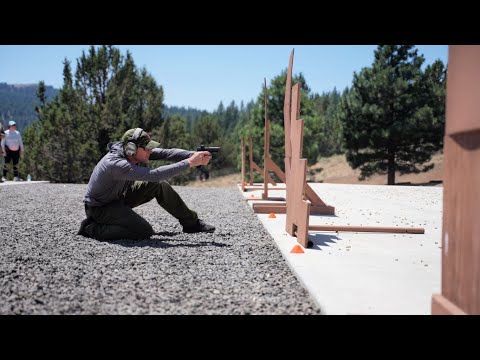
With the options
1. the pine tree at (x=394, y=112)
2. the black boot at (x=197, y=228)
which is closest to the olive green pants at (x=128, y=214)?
the black boot at (x=197, y=228)

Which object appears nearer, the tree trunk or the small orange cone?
the small orange cone

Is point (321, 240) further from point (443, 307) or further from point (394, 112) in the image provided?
point (394, 112)

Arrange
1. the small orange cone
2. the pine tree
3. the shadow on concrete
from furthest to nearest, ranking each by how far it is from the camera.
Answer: the pine tree → the shadow on concrete → the small orange cone

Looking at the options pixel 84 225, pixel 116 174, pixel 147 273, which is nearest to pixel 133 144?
pixel 116 174

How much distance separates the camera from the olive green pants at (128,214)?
16.7 feet

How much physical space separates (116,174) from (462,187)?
11.8 feet

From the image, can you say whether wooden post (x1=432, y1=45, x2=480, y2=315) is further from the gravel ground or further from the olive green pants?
the olive green pants

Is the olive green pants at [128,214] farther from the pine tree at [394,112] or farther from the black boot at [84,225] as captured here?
the pine tree at [394,112]

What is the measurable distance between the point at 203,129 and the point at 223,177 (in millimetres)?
7190

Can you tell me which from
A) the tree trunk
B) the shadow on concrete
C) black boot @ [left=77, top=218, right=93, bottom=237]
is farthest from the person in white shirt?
the tree trunk

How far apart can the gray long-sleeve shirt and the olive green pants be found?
0.31 ft

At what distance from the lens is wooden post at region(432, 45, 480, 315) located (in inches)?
79.5

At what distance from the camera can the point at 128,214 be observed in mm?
5113
